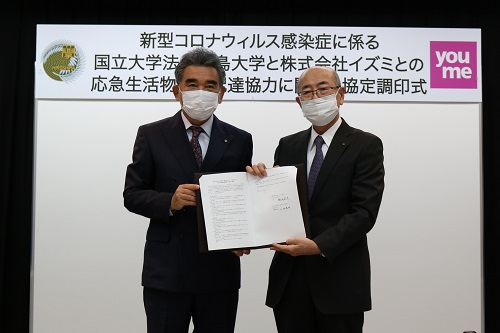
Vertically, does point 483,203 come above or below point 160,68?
below

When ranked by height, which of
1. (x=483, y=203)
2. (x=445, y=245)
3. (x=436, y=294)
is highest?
(x=483, y=203)

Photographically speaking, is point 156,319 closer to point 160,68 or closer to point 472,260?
point 160,68

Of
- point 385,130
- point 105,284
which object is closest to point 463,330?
point 385,130

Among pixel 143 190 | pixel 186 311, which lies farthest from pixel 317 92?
pixel 186 311

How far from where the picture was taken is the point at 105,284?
4.32 metres

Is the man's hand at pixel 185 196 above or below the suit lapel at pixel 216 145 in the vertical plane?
below

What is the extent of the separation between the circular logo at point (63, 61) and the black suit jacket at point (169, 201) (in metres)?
2.00

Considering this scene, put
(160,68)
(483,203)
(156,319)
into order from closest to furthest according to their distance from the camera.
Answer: (156,319) → (160,68) → (483,203)

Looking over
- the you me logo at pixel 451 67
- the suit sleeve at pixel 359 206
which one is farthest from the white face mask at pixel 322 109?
the you me logo at pixel 451 67

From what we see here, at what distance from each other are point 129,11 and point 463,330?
11.6ft

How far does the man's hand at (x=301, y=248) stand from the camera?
2223mm

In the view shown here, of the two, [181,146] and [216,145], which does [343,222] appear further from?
[181,146]

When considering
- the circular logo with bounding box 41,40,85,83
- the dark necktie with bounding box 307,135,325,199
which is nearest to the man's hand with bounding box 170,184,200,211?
the dark necktie with bounding box 307,135,325,199

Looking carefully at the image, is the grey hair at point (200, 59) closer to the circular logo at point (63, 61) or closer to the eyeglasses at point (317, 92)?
the eyeglasses at point (317, 92)
